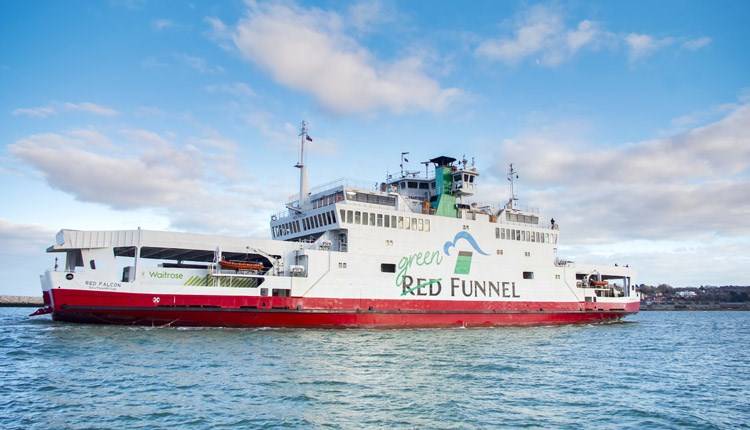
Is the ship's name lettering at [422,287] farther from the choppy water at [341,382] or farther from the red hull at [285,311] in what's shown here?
the choppy water at [341,382]

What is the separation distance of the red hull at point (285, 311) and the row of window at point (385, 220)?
4.22m

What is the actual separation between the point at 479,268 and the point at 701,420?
20.8 metres

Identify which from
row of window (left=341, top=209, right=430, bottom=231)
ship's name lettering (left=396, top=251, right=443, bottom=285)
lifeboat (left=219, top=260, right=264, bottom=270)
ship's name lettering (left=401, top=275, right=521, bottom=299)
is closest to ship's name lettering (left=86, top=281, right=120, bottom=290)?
lifeboat (left=219, top=260, right=264, bottom=270)

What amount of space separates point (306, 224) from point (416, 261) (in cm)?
676

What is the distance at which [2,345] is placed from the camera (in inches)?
725

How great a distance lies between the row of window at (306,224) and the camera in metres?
28.8

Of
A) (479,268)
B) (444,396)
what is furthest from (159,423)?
(479,268)

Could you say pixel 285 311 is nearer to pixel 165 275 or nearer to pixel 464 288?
pixel 165 275

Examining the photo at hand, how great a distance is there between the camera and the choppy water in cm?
1082

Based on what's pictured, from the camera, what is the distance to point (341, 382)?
14125mm

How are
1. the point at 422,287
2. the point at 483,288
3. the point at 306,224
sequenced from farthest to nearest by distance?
1. the point at 483,288
2. the point at 306,224
3. the point at 422,287

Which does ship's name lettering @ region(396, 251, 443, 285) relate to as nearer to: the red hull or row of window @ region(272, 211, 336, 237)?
the red hull

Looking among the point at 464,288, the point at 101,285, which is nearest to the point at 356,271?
the point at 464,288

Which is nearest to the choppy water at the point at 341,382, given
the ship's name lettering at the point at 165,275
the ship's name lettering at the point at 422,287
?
the ship's name lettering at the point at 165,275
